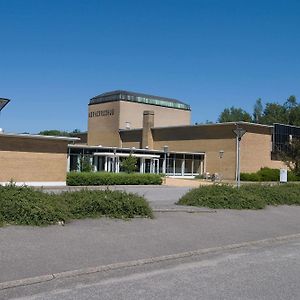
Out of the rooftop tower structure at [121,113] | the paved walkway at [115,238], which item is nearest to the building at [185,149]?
→ the rooftop tower structure at [121,113]

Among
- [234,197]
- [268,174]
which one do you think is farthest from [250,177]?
[234,197]

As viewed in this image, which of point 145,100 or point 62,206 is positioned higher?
point 145,100

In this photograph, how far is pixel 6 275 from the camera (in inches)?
273

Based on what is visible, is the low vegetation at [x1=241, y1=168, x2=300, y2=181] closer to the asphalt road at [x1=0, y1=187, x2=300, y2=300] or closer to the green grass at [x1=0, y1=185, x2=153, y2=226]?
the asphalt road at [x1=0, y1=187, x2=300, y2=300]

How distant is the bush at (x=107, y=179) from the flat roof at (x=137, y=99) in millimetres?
38351

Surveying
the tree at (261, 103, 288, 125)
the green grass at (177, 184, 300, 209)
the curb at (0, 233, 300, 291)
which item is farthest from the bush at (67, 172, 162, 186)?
the tree at (261, 103, 288, 125)

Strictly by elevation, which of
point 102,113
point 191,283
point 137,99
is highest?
point 137,99

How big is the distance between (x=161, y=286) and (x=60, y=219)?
437 centimetres

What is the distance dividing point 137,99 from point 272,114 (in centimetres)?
4572

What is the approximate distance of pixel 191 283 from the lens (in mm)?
7285

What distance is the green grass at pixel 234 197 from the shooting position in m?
16.8

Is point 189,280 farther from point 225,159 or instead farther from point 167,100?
point 167,100

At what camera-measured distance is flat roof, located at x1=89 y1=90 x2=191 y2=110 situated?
79.6m

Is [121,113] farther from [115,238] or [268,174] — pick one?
[115,238]
